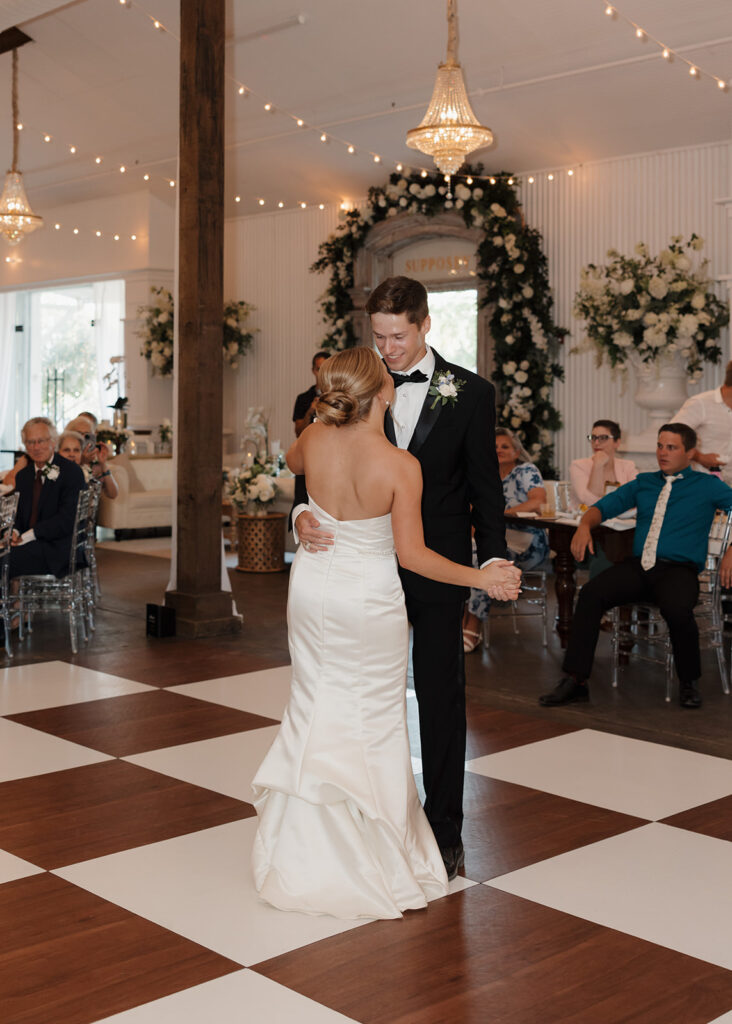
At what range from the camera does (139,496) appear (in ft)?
40.1

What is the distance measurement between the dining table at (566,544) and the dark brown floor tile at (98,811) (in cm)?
262

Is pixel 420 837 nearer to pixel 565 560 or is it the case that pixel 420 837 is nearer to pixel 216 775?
pixel 216 775

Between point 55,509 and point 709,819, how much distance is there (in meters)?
4.33

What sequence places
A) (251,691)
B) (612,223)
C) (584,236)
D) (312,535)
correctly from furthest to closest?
(584,236), (612,223), (251,691), (312,535)

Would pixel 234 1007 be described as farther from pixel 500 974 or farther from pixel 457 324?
pixel 457 324

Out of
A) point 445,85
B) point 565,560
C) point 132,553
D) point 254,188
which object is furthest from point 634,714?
point 254,188

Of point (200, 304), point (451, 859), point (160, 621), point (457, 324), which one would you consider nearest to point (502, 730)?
point (451, 859)

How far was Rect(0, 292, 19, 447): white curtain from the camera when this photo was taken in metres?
19.1

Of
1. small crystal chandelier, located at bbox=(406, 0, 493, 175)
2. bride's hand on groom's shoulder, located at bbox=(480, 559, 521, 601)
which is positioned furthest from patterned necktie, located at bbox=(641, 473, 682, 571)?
small crystal chandelier, located at bbox=(406, 0, 493, 175)

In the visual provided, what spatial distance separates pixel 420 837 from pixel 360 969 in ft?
1.69

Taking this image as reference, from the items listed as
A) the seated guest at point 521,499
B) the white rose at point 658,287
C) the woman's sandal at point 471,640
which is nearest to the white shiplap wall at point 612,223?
the white rose at point 658,287

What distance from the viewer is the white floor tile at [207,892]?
9.42 ft

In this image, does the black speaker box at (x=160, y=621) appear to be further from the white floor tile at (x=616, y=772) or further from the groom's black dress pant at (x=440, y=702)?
the groom's black dress pant at (x=440, y=702)

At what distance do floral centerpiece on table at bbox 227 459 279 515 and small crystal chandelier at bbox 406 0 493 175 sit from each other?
2.94 meters
